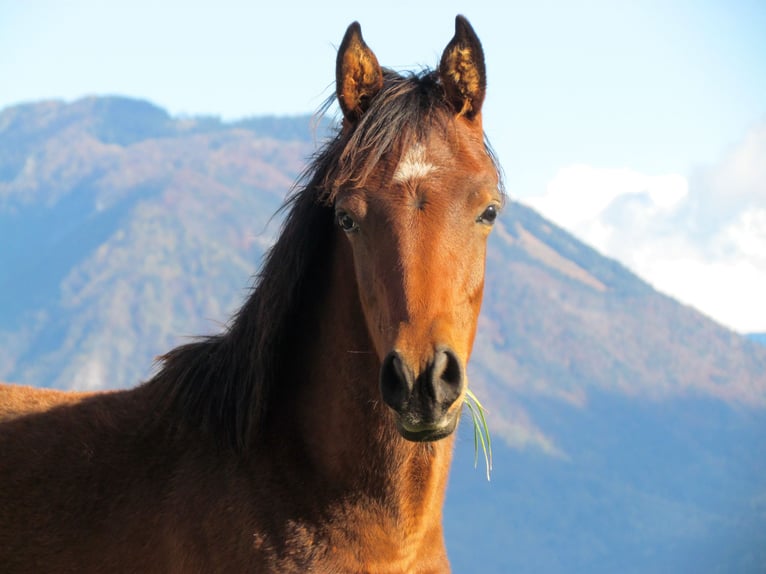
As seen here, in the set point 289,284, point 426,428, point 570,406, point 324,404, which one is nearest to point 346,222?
point 289,284

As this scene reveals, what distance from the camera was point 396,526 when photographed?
4.00 meters

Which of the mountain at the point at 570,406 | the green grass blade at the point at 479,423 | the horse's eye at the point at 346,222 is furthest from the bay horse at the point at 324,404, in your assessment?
the mountain at the point at 570,406

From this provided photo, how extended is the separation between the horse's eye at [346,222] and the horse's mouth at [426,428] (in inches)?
35.3

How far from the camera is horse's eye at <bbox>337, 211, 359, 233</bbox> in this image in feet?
13.0

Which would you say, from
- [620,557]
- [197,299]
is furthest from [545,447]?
[197,299]

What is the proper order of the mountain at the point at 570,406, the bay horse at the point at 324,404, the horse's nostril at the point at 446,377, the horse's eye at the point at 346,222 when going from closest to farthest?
1. the horse's nostril at the point at 446,377
2. the bay horse at the point at 324,404
3. the horse's eye at the point at 346,222
4. the mountain at the point at 570,406

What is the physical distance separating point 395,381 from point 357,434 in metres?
0.67

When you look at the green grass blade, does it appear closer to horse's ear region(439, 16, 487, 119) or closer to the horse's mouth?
the horse's mouth

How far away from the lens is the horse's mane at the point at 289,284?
4.09 metres

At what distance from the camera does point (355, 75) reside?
14.1 feet

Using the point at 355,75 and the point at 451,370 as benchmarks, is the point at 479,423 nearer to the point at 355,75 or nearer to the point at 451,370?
the point at 451,370

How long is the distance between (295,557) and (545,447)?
166 metres

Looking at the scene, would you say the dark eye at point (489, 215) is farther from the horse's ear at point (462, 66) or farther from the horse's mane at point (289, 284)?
the horse's ear at point (462, 66)

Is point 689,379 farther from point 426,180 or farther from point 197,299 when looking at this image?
point 426,180
